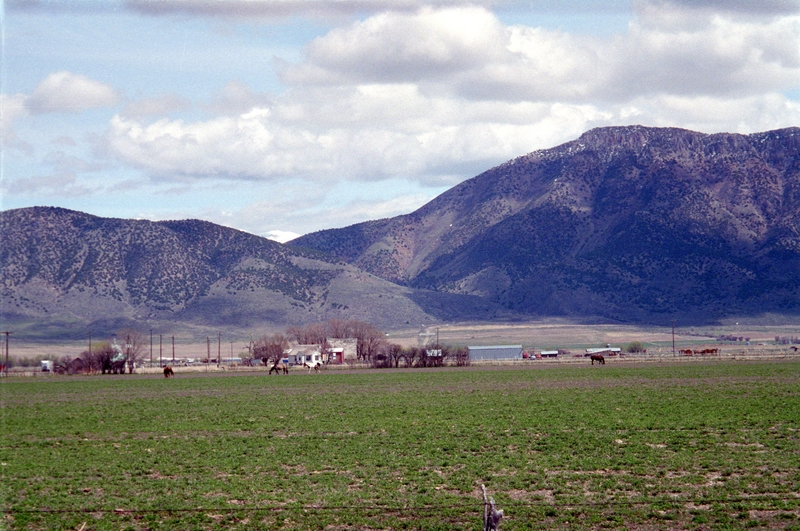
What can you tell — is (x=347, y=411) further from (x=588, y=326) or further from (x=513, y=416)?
(x=588, y=326)

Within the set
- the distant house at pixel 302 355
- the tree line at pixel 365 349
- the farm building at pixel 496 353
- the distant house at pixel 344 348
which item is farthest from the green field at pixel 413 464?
the farm building at pixel 496 353

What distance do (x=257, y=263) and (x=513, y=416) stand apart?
563 feet

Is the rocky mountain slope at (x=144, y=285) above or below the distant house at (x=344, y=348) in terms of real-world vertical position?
above

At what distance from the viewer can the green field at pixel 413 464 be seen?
16922mm

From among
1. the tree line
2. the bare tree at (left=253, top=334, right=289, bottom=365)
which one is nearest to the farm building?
the tree line

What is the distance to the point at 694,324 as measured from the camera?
596ft

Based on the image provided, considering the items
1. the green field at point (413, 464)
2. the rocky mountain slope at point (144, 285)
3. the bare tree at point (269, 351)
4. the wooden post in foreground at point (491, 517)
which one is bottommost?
the green field at point (413, 464)

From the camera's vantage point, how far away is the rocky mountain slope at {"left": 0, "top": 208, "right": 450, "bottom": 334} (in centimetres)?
16762

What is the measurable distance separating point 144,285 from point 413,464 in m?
166

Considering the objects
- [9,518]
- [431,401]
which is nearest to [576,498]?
[9,518]

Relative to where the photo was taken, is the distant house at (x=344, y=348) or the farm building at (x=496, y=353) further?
the farm building at (x=496, y=353)

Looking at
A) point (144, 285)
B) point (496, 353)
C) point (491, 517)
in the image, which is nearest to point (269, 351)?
point (496, 353)

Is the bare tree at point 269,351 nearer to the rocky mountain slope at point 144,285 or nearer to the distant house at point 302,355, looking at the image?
the distant house at point 302,355

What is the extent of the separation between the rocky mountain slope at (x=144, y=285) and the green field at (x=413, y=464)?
13547 cm
